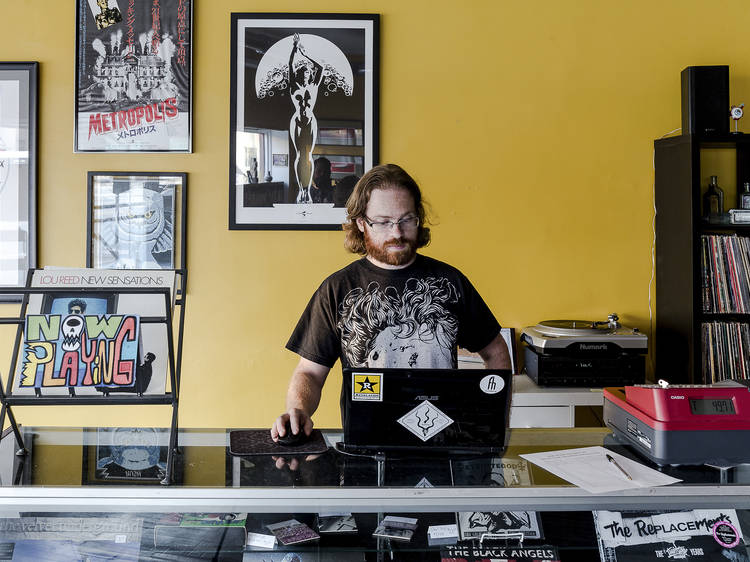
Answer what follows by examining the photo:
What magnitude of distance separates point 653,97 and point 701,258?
2.75 ft

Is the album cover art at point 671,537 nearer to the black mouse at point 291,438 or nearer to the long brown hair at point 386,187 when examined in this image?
the black mouse at point 291,438

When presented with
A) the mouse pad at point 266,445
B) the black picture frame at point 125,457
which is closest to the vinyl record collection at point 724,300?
the mouse pad at point 266,445

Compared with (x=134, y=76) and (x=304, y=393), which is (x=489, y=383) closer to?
(x=304, y=393)

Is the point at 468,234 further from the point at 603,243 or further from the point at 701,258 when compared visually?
the point at 701,258

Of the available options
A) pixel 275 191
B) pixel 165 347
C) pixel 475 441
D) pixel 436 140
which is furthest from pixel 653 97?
pixel 165 347

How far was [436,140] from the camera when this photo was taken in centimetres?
311

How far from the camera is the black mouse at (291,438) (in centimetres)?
140

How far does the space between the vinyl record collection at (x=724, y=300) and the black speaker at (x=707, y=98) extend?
53cm

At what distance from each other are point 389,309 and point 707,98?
203 cm

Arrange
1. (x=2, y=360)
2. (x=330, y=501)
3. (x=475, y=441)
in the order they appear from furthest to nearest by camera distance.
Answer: (x=2, y=360) → (x=475, y=441) → (x=330, y=501)

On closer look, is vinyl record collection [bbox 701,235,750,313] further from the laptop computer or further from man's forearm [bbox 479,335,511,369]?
the laptop computer

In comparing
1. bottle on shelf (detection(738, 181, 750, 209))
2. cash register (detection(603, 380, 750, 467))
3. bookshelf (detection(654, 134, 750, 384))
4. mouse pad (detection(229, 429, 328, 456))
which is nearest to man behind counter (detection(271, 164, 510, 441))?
mouse pad (detection(229, 429, 328, 456))

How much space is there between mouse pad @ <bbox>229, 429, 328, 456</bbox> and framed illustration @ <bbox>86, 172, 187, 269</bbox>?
5.83 ft

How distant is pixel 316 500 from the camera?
1161 millimetres
